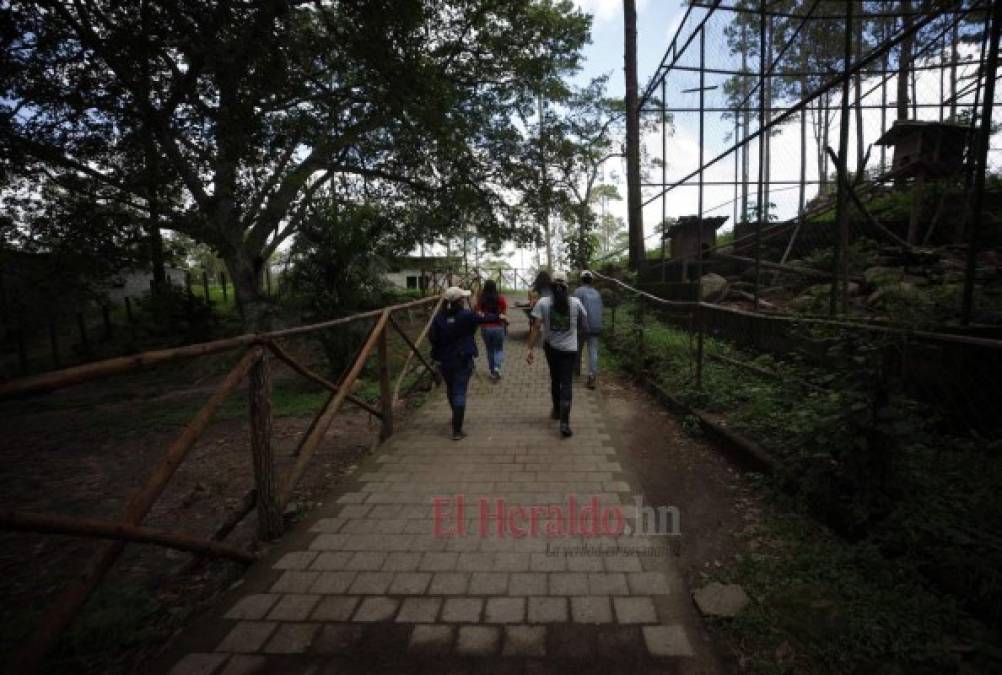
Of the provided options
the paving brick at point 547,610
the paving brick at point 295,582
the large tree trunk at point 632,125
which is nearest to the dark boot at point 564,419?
the paving brick at point 547,610

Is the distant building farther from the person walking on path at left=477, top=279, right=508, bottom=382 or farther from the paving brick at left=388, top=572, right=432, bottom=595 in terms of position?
the paving brick at left=388, top=572, right=432, bottom=595

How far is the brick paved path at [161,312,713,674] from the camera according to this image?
2.04 meters

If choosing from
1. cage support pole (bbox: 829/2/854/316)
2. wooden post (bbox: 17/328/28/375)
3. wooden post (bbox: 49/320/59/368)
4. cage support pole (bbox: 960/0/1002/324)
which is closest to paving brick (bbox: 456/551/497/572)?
cage support pole (bbox: 960/0/1002/324)

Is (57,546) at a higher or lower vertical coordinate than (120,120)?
lower

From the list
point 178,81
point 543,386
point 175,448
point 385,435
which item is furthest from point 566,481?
point 178,81

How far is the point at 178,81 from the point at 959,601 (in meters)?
8.81

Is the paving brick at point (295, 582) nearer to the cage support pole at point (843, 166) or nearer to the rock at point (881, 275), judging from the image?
the cage support pole at point (843, 166)

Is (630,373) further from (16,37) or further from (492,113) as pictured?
(16,37)

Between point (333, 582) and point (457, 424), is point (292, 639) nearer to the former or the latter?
point (333, 582)

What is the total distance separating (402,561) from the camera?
9.09ft

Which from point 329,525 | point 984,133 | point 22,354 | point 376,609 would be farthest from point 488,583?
point 22,354

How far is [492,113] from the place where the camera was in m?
11.2

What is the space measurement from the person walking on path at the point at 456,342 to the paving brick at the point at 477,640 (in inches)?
112

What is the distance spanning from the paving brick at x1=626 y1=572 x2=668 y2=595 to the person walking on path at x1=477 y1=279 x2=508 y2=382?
4542mm
